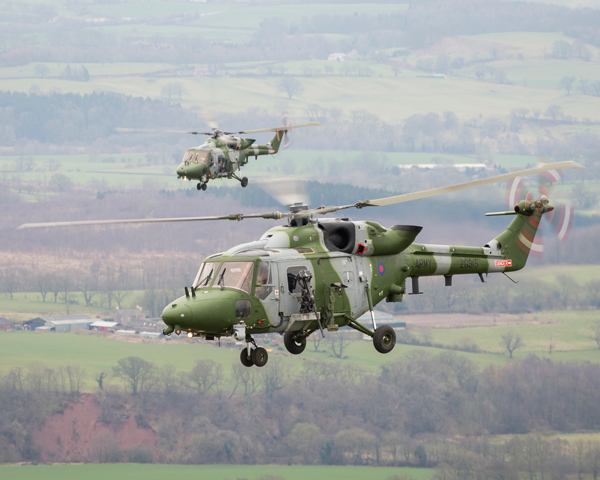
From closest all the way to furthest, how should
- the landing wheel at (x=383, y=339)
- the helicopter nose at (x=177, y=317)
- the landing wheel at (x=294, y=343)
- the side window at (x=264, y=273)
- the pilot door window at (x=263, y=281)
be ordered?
the helicopter nose at (x=177, y=317) < the pilot door window at (x=263, y=281) < the side window at (x=264, y=273) < the landing wheel at (x=383, y=339) < the landing wheel at (x=294, y=343)

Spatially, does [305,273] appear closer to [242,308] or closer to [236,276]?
[236,276]

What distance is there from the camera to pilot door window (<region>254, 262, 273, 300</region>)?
127 ft

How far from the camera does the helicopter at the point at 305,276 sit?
37.6m

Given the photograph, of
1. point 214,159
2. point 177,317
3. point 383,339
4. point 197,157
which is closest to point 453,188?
point 383,339

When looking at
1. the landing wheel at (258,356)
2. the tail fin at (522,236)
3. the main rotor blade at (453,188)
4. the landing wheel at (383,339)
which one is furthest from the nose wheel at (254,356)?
the tail fin at (522,236)

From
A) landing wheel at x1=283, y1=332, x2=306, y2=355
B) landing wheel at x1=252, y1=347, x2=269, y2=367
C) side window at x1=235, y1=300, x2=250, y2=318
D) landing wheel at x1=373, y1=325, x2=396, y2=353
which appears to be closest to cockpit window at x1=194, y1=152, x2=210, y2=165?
landing wheel at x1=283, y1=332, x2=306, y2=355

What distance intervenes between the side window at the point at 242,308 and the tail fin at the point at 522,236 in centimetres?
1634

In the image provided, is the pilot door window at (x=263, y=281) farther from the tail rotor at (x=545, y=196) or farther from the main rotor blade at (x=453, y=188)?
the tail rotor at (x=545, y=196)

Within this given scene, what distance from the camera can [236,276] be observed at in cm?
3862

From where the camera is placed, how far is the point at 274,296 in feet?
128

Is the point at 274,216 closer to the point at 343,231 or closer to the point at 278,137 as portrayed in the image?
the point at 343,231

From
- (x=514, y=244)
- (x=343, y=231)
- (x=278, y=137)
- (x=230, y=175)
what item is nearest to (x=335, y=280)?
(x=343, y=231)

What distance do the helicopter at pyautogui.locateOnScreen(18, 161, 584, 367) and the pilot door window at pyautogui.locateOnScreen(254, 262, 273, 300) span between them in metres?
0.04

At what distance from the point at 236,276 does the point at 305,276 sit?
116 inches
